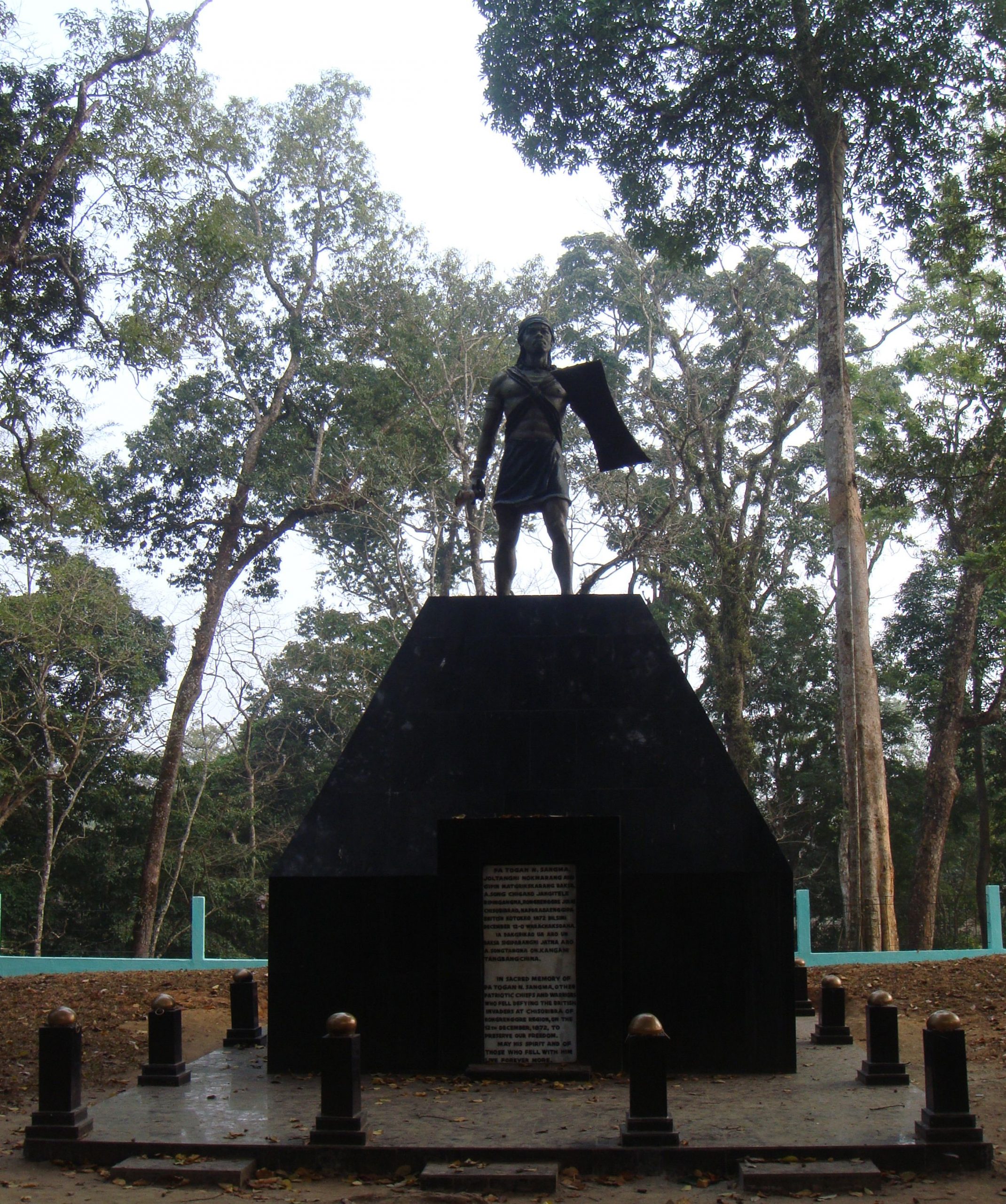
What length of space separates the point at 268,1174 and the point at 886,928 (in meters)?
→ 10.3

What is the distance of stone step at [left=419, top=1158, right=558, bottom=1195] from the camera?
4.85m

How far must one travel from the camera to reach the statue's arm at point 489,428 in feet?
28.3

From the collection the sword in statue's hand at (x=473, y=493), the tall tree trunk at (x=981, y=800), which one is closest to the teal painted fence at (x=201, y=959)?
the sword in statue's hand at (x=473, y=493)

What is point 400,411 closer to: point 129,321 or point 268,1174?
point 129,321

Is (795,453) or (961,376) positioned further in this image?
(795,453)

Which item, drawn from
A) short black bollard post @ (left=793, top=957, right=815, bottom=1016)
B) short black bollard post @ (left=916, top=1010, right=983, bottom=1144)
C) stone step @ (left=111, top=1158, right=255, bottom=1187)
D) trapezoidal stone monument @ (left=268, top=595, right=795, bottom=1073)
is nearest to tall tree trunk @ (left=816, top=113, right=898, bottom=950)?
short black bollard post @ (left=793, top=957, right=815, bottom=1016)

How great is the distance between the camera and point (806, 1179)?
4816mm

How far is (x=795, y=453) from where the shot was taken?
2558 centimetres

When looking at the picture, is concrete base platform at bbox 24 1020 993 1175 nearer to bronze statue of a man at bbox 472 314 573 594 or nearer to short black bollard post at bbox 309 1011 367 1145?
short black bollard post at bbox 309 1011 367 1145

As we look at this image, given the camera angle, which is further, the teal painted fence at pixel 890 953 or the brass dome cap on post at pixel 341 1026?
the teal painted fence at pixel 890 953

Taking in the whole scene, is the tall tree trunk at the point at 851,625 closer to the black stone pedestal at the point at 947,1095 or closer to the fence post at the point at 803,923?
the fence post at the point at 803,923

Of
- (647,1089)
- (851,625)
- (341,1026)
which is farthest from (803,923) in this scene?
(341,1026)

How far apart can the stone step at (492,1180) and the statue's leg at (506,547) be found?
427 cm

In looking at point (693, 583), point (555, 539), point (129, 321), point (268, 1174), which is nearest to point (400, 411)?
point (693, 583)
